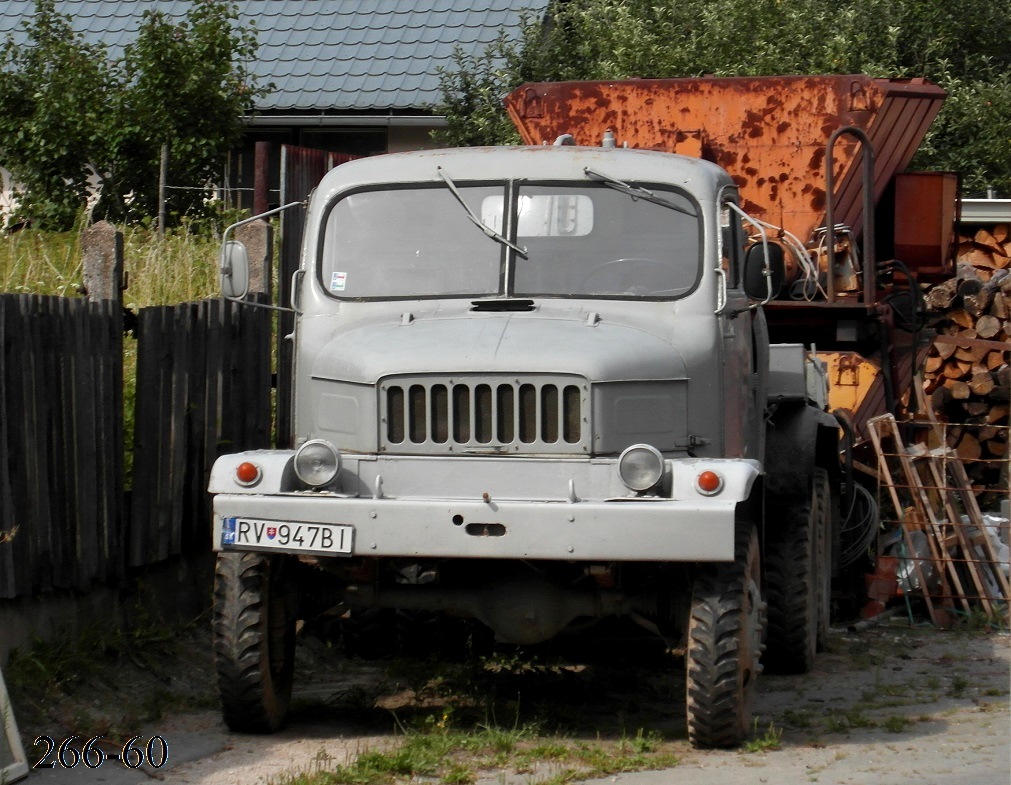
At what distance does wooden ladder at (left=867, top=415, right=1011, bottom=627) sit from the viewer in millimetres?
9359

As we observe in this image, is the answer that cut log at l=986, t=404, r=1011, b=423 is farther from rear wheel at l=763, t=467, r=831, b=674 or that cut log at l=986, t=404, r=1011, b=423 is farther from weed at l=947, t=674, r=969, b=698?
weed at l=947, t=674, r=969, b=698

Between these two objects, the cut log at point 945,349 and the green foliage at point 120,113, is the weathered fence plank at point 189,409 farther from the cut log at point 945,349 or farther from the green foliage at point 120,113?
the cut log at point 945,349

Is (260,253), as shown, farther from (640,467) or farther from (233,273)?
(640,467)

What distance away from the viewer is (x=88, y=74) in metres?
14.4

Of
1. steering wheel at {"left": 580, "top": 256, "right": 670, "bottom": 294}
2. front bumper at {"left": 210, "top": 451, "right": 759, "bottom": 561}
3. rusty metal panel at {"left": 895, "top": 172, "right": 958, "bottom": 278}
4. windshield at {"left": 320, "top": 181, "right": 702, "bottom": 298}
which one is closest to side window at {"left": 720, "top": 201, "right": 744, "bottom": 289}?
windshield at {"left": 320, "top": 181, "right": 702, "bottom": 298}

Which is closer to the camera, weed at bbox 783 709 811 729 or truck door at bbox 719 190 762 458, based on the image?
truck door at bbox 719 190 762 458

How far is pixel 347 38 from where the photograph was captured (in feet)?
65.3

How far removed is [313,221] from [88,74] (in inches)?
342

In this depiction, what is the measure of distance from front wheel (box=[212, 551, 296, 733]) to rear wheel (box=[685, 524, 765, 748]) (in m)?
1.63

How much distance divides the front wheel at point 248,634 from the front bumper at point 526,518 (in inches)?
9.0

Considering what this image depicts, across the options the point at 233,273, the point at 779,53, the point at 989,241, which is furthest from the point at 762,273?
the point at 779,53

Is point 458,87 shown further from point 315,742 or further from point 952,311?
point 315,742

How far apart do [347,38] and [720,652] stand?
51.7ft

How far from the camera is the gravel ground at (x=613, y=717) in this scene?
17.8 ft
